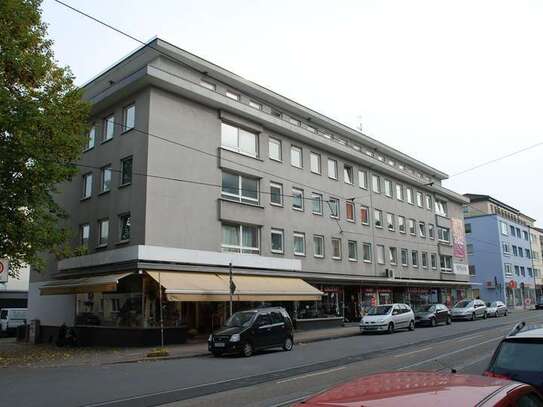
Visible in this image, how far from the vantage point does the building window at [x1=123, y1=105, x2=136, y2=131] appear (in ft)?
89.1

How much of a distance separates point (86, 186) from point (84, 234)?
2837 millimetres

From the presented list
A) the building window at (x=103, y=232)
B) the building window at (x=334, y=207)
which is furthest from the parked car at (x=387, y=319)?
the building window at (x=103, y=232)

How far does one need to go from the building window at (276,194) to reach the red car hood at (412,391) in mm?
28072

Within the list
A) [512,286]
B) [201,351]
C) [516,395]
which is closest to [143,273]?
[201,351]

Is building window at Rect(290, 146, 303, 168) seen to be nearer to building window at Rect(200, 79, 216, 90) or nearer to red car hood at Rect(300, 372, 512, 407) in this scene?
Answer: building window at Rect(200, 79, 216, 90)

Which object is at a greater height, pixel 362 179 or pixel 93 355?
pixel 362 179

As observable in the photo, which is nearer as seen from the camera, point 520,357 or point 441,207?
point 520,357

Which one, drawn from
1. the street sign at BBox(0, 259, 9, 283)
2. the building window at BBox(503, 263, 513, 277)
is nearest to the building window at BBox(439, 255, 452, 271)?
the building window at BBox(503, 263, 513, 277)

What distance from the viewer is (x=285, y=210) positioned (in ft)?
107

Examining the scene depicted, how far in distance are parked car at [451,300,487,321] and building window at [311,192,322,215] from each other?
15.4m

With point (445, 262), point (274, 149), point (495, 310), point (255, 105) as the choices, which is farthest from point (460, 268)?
point (255, 105)

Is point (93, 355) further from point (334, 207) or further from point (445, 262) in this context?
point (445, 262)

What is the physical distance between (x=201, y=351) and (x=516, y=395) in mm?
19237

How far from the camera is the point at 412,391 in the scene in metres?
3.22
